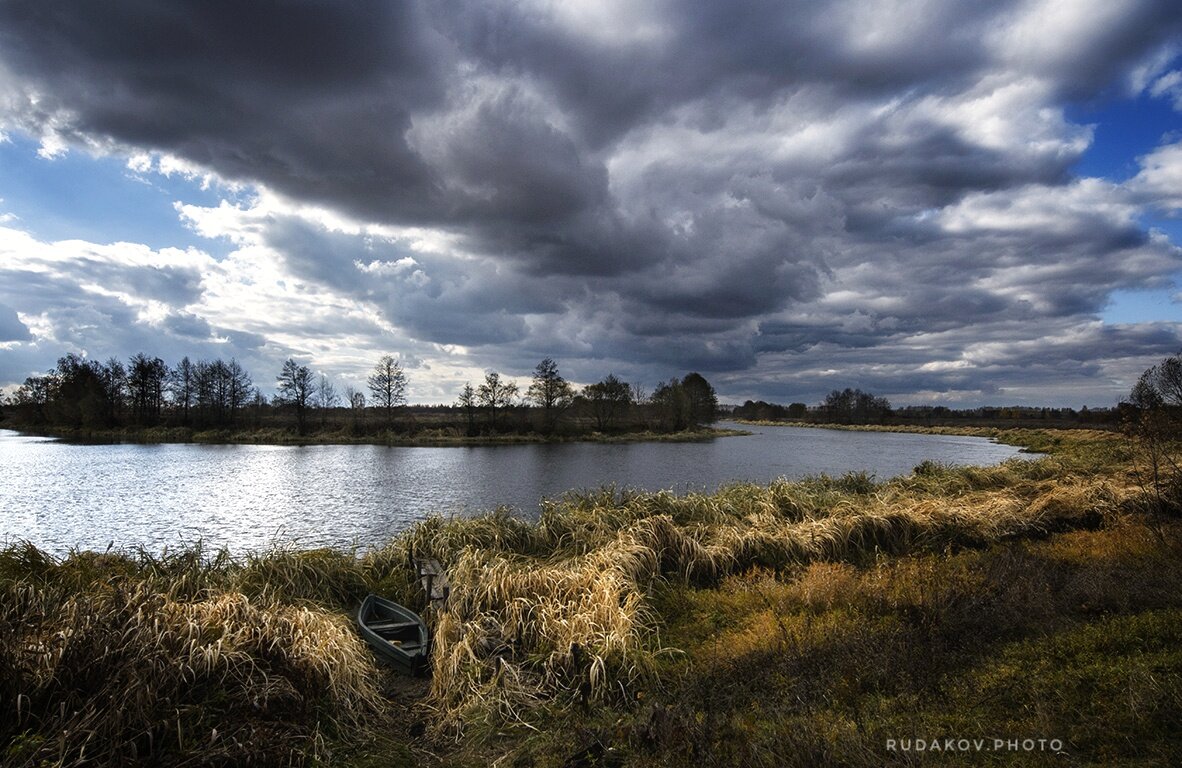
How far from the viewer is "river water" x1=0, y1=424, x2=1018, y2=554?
19281 millimetres

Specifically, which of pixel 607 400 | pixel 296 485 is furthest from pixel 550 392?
pixel 296 485

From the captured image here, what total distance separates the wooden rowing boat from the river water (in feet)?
12.2

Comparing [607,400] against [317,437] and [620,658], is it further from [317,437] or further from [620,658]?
[620,658]

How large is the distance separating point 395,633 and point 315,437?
67572 millimetres

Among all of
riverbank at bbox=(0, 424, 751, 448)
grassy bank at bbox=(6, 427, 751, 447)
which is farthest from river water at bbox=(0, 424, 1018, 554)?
grassy bank at bbox=(6, 427, 751, 447)

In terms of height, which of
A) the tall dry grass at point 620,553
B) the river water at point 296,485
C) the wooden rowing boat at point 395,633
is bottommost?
the river water at point 296,485

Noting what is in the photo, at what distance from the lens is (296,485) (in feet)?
101

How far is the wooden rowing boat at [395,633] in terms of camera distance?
7.93 metres

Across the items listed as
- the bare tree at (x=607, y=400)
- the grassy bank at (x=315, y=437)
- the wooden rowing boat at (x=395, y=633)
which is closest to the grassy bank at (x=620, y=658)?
the wooden rowing boat at (x=395, y=633)

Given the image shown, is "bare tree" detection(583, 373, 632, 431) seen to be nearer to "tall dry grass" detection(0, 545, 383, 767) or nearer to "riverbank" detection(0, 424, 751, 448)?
"riverbank" detection(0, 424, 751, 448)

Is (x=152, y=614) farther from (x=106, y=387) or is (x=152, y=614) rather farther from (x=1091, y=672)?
(x=106, y=387)

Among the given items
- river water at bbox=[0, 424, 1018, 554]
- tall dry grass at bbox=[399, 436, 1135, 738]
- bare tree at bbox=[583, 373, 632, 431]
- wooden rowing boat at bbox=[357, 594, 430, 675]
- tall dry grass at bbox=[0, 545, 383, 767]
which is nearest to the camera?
tall dry grass at bbox=[0, 545, 383, 767]

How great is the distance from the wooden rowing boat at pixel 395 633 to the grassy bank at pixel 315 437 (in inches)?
2163

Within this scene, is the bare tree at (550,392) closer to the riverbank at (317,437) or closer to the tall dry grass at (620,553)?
the riverbank at (317,437)
